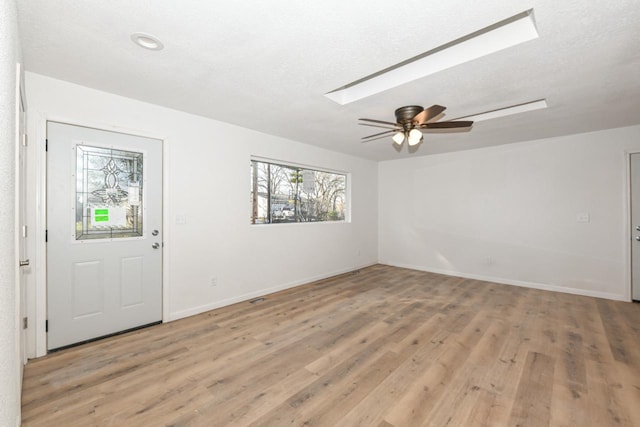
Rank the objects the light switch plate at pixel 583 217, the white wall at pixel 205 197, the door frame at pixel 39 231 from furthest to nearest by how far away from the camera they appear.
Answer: the light switch plate at pixel 583 217
the white wall at pixel 205 197
the door frame at pixel 39 231

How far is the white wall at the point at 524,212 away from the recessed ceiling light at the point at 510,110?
181 centimetres

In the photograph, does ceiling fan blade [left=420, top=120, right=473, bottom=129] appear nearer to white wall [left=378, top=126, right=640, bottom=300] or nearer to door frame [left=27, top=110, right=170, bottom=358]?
white wall [left=378, top=126, right=640, bottom=300]

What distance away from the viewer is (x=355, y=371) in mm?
2299

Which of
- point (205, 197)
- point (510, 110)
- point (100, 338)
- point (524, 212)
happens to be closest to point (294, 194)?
point (205, 197)

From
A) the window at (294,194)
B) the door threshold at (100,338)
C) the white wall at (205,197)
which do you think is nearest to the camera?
the door threshold at (100,338)

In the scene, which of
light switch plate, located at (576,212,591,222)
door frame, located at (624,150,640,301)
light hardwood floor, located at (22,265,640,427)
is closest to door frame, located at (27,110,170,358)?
light hardwood floor, located at (22,265,640,427)

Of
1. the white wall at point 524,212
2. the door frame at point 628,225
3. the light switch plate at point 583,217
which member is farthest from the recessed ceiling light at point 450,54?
the light switch plate at point 583,217

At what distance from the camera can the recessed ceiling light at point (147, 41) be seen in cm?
189

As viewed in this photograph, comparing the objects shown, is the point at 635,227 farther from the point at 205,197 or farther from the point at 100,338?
the point at 100,338

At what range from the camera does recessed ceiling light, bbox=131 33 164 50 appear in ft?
6.20

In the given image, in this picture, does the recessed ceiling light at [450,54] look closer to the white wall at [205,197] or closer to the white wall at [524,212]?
the white wall at [205,197]

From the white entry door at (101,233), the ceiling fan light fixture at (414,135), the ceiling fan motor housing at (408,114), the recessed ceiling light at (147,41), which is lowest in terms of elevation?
the white entry door at (101,233)

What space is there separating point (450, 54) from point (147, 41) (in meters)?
2.31

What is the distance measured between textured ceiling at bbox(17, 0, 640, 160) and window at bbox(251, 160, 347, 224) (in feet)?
4.07
